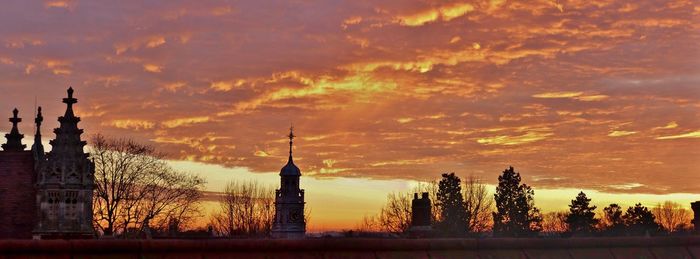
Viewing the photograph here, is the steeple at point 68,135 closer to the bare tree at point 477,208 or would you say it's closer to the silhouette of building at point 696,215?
the silhouette of building at point 696,215

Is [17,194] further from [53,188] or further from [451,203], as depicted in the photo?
[451,203]

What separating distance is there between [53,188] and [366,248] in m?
19.1

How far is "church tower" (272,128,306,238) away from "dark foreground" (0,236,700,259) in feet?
367

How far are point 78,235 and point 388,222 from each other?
10065 centimetres

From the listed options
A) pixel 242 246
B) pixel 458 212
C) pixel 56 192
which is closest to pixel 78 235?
pixel 56 192

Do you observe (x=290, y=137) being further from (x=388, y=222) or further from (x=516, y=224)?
(x=516, y=224)

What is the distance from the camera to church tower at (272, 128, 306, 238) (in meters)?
130

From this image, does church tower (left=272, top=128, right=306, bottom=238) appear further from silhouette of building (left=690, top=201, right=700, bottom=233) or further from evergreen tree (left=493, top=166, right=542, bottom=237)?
silhouette of building (left=690, top=201, right=700, bottom=233)

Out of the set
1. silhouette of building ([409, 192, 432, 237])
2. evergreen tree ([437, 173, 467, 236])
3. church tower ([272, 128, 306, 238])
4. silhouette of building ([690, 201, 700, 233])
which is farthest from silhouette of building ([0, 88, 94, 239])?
church tower ([272, 128, 306, 238])

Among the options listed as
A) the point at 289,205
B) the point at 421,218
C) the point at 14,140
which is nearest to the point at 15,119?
the point at 14,140

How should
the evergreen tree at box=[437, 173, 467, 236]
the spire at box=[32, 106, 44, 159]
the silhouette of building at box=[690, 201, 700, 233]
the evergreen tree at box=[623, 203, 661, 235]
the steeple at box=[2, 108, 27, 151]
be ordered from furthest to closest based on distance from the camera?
the evergreen tree at box=[623, 203, 661, 235], the evergreen tree at box=[437, 173, 467, 236], the steeple at box=[2, 108, 27, 151], the spire at box=[32, 106, 44, 159], the silhouette of building at box=[690, 201, 700, 233]

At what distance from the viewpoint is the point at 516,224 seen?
11881 cm

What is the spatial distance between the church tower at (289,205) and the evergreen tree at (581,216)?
38.9 meters

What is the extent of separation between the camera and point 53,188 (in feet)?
97.0
